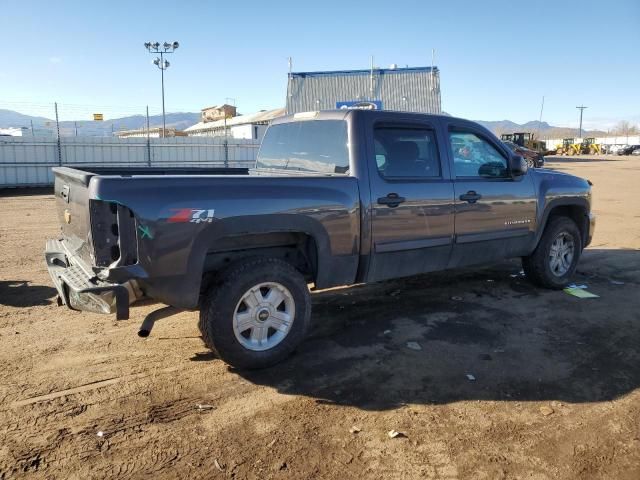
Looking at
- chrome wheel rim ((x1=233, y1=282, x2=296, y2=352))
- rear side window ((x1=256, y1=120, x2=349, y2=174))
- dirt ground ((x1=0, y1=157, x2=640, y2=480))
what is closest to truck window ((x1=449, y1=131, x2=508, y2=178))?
rear side window ((x1=256, y1=120, x2=349, y2=174))

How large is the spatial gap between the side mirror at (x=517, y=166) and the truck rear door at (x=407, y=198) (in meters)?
0.93

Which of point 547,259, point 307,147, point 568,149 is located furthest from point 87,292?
point 568,149

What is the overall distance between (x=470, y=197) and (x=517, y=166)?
2.43ft

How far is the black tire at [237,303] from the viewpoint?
368cm

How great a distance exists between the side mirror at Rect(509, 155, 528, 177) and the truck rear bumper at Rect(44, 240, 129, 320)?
4057 millimetres

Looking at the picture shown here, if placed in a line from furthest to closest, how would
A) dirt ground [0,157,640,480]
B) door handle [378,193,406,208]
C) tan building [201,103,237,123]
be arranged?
tan building [201,103,237,123], door handle [378,193,406,208], dirt ground [0,157,640,480]

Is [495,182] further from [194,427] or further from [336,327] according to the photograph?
[194,427]

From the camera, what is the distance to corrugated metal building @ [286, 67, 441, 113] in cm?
3189

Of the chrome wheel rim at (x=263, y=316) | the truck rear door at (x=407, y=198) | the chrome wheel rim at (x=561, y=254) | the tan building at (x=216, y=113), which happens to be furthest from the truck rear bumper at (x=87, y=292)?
the tan building at (x=216, y=113)

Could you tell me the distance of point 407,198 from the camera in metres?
4.54

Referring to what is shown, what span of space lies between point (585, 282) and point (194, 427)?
5494mm

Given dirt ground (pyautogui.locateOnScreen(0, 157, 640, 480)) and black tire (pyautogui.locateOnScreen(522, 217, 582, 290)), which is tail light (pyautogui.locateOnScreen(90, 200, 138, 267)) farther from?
black tire (pyautogui.locateOnScreen(522, 217, 582, 290))

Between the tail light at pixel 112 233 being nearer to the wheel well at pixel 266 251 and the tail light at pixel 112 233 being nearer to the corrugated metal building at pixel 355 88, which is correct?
the wheel well at pixel 266 251

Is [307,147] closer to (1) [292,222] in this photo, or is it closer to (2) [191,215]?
(1) [292,222]
